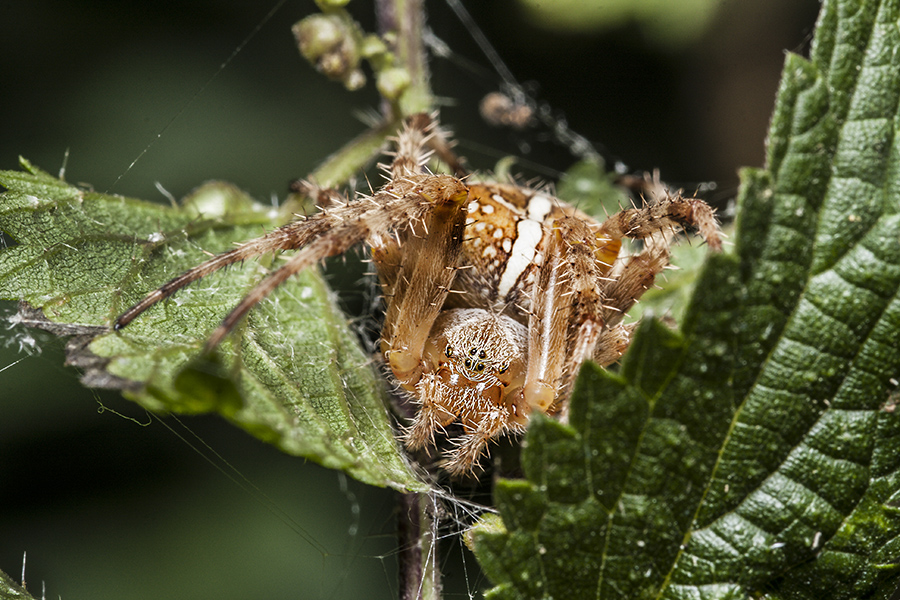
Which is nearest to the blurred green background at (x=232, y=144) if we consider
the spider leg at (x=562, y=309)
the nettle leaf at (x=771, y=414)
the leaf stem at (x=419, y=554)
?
the leaf stem at (x=419, y=554)

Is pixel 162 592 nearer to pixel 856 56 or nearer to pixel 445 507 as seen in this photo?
pixel 445 507

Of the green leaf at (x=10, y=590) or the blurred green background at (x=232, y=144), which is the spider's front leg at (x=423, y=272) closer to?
the blurred green background at (x=232, y=144)

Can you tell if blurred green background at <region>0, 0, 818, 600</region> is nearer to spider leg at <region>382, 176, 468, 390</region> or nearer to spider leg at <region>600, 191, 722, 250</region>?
spider leg at <region>382, 176, 468, 390</region>

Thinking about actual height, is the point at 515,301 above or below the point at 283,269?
above

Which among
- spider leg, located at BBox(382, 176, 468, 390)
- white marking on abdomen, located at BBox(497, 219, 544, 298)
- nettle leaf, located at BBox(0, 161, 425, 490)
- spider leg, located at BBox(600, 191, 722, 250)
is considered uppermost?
spider leg, located at BBox(600, 191, 722, 250)

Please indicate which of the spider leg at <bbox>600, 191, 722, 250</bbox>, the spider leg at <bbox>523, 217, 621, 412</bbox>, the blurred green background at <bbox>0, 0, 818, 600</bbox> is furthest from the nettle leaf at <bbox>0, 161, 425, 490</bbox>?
the spider leg at <bbox>600, 191, 722, 250</bbox>

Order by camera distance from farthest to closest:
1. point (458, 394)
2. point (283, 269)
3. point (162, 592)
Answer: point (162, 592)
point (458, 394)
point (283, 269)

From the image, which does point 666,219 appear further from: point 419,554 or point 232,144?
point 232,144

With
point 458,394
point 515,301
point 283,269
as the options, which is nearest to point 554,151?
point 515,301
